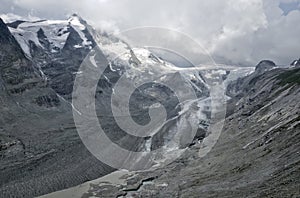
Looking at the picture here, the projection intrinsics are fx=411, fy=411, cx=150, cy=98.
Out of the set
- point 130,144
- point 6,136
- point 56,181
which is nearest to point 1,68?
point 6,136

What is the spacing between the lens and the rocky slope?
5150 centimetres

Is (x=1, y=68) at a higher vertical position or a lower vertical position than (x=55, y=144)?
higher

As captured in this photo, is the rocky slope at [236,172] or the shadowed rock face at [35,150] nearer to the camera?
the rocky slope at [236,172]

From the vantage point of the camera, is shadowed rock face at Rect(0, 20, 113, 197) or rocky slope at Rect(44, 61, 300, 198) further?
shadowed rock face at Rect(0, 20, 113, 197)

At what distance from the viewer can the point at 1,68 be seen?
198m

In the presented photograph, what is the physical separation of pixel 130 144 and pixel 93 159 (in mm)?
25475

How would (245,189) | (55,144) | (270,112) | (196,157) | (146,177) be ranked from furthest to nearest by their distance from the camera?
(55,144) → (270,112) → (196,157) → (146,177) → (245,189)

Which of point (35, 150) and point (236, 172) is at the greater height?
point (35, 150)

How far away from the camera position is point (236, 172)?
64312 mm

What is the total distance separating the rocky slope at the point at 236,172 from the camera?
51500 millimetres

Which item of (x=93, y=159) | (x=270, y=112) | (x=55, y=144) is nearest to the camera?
(x=270, y=112)

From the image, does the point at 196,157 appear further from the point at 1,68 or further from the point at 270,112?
the point at 1,68

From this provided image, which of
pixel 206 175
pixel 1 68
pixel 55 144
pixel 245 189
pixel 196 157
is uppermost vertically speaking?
pixel 1 68

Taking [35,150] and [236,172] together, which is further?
[35,150]
